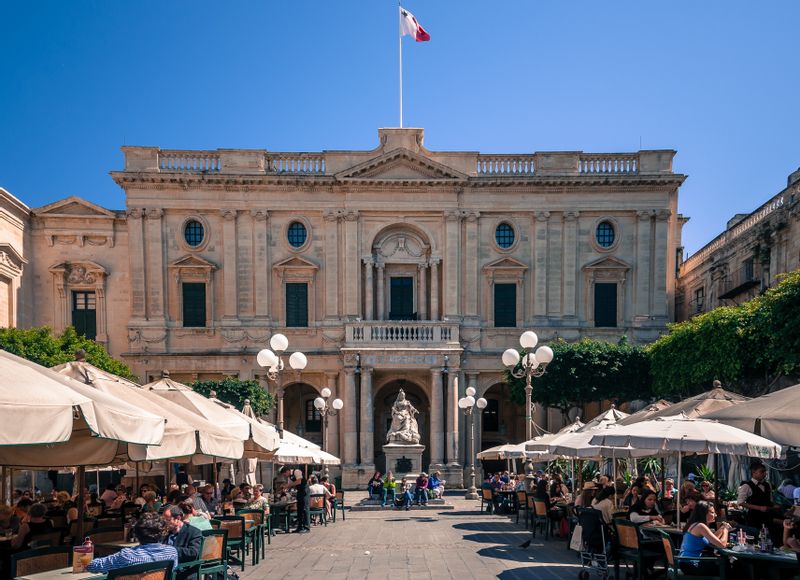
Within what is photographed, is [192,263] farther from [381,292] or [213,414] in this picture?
[213,414]

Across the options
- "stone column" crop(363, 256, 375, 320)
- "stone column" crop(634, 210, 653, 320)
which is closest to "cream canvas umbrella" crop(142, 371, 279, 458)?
"stone column" crop(363, 256, 375, 320)

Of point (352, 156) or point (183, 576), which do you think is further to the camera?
point (352, 156)

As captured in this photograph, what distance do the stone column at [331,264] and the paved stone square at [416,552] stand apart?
57.0 ft

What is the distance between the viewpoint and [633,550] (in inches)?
420

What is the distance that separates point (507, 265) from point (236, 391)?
47.9 ft

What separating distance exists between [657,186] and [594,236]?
3988 mm

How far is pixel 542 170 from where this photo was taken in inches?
1490

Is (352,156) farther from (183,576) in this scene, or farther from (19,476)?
(183,576)

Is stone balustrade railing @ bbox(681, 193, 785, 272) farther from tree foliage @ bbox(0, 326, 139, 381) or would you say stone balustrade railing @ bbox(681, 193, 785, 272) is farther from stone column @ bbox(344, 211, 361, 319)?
tree foliage @ bbox(0, 326, 139, 381)

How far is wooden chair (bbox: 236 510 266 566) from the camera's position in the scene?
13336mm

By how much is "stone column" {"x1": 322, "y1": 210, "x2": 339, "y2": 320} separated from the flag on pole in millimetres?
9492

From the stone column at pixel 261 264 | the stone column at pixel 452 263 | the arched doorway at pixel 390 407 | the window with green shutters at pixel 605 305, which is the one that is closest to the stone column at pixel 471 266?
the stone column at pixel 452 263

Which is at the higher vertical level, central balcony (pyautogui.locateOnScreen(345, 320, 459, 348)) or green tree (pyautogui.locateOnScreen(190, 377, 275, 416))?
central balcony (pyautogui.locateOnScreen(345, 320, 459, 348))

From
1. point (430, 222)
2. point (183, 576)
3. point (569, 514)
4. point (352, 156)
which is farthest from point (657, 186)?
point (183, 576)
